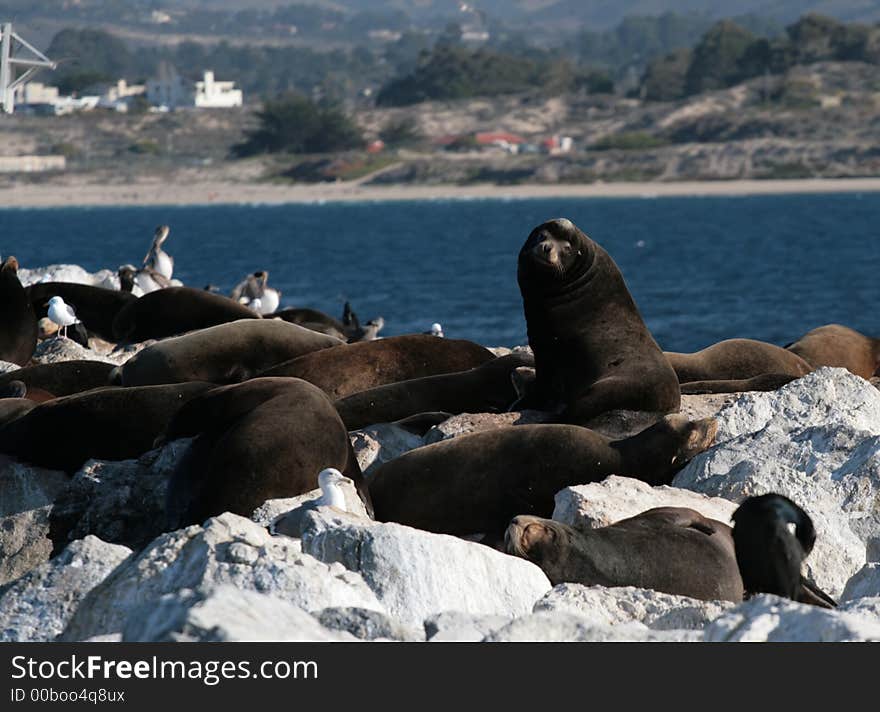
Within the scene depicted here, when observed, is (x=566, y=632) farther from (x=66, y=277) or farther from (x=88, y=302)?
(x=66, y=277)

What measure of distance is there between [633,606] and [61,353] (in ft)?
21.7

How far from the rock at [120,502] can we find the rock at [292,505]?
682 mm

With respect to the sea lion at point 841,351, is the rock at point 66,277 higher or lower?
lower

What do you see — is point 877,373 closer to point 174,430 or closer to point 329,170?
point 174,430

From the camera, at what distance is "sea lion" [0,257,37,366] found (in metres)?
11.5

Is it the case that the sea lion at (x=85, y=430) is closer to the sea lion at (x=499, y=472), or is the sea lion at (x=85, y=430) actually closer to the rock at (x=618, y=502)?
the sea lion at (x=499, y=472)

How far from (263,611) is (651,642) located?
104 centimetres

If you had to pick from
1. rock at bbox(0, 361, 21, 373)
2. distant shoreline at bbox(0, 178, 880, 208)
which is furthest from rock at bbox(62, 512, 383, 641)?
distant shoreline at bbox(0, 178, 880, 208)

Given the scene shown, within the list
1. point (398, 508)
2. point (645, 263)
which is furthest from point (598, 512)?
point (645, 263)

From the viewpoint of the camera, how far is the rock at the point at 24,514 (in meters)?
7.06

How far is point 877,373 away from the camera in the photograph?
1153 cm

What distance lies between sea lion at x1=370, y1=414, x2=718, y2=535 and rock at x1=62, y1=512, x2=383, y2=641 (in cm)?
157

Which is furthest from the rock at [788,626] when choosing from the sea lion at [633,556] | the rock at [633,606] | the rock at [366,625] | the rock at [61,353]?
the rock at [61,353]

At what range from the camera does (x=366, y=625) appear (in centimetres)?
479
